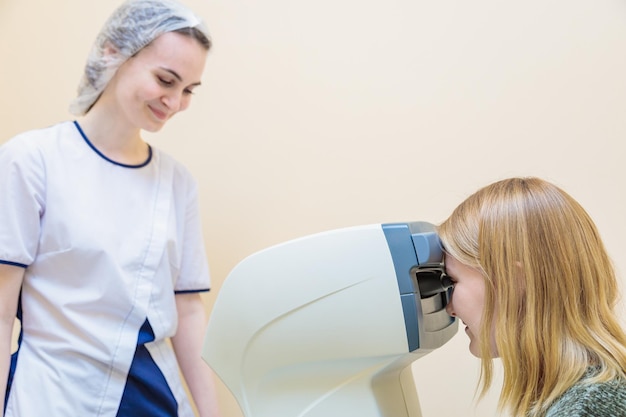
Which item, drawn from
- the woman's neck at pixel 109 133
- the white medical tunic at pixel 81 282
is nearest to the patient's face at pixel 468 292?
the white medical tunic at pixel 81 282

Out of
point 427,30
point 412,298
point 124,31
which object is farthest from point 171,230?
point 427,30

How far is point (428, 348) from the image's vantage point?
0.79 metres

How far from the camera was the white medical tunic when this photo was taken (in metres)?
0.97

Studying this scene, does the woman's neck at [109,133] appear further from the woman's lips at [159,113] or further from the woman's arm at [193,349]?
the woman's arm at [193,349]

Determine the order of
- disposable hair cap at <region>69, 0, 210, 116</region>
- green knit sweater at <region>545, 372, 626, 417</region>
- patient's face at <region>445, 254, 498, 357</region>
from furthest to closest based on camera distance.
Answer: disposable hair cap at <region>69, 0, 210, 116</region>, patient's face at <region>445, 254, 498, 357</region>, green knit sweater at <region>545, 372, 626, 417</region>

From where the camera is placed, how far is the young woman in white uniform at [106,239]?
3.21 feet

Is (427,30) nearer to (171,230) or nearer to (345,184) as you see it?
(345,184)

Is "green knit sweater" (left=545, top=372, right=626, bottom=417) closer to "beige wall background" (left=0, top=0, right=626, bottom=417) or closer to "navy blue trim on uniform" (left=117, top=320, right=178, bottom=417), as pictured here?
"beige wall background" (left=0, top=0, right=626, bottom=417)

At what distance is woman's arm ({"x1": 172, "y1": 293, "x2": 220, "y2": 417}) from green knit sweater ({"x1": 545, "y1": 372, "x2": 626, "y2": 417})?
0.74 metres

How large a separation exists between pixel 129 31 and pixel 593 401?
99cm

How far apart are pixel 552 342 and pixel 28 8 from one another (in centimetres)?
163

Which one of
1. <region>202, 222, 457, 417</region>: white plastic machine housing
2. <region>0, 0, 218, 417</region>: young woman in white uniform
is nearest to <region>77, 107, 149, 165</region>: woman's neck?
<region>0, 0, 218, 417</region>: young woman in white uniform

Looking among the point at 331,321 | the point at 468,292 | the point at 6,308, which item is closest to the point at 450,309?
the point at 468,292

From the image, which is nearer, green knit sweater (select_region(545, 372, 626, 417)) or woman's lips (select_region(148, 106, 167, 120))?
green knit sweater (select_region(545, 372, 626, 417))
